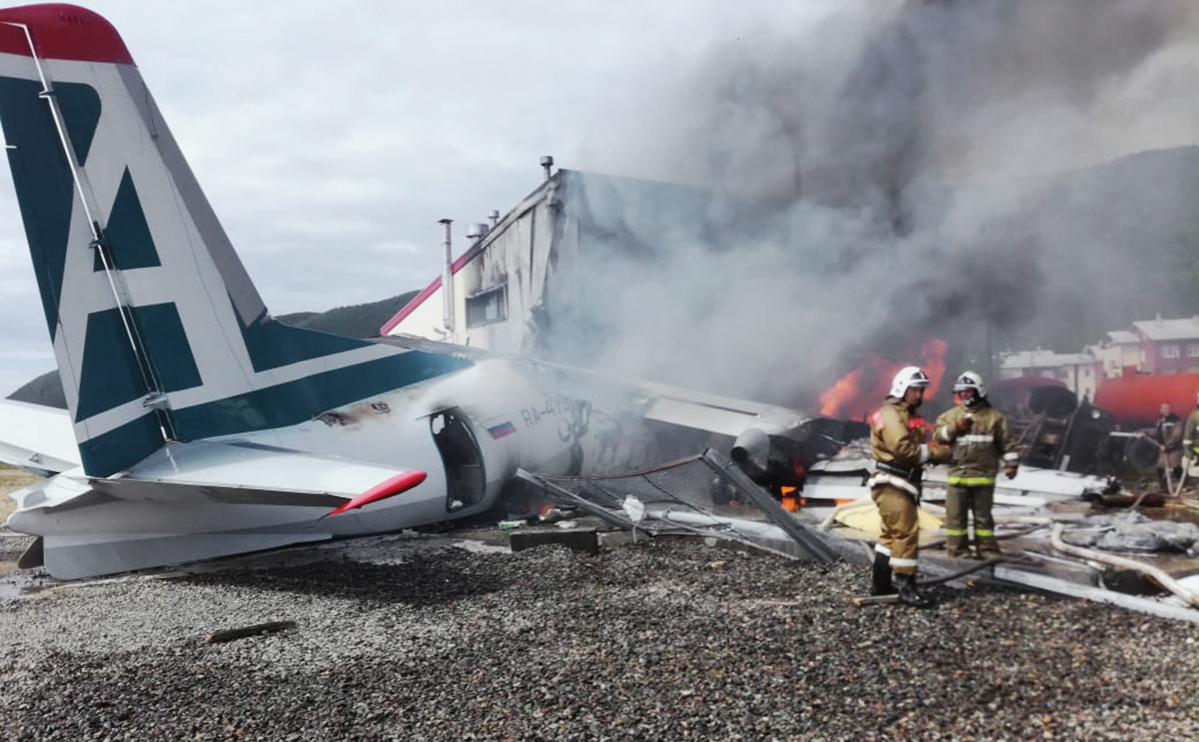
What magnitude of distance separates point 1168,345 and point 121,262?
1750cm

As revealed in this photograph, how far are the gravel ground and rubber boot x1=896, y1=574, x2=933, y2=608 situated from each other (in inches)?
4.1

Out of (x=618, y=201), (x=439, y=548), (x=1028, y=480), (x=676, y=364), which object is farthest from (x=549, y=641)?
(x=618, y=201)

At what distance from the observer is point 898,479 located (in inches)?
234

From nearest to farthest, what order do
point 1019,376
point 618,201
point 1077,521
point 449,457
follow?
1. point 1077,521
2. point 449,457
3. point 618,201
4. point 1019,376

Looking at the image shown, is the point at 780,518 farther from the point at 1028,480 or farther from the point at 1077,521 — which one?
the point at 1028,480

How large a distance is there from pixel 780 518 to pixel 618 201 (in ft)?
29.8

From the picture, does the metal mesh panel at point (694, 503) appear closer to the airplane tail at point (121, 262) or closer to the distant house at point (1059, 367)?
the airplane tail at point (121, 262)

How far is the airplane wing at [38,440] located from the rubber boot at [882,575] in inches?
327

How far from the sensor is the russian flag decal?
9969 millimetres

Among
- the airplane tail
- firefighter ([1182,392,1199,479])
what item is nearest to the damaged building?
the airplane tail

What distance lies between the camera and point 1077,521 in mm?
7578

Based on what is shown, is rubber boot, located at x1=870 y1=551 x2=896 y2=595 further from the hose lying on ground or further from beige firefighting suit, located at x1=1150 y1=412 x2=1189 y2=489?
beige firefighting suit, located at x1=1150 y1=412 x2=1189 y2=489

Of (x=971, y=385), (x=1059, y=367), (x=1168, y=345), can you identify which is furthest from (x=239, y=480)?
(x=1059, y=367)

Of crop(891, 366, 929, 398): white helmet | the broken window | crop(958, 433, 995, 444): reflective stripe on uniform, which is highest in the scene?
the broken window
